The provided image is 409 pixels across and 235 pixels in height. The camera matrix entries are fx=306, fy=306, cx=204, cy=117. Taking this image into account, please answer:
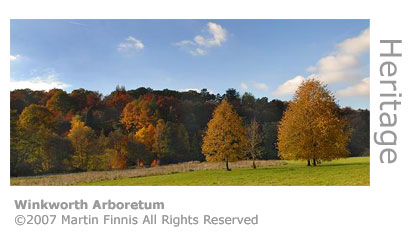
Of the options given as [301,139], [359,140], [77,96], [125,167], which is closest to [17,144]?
[77,96]

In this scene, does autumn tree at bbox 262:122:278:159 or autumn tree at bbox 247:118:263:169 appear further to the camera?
autumn tree at bbox 262:122:278:159

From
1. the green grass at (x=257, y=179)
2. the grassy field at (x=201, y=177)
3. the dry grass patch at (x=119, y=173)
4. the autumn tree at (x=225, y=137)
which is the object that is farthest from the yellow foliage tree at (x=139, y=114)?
A: the green grass at (x=257, y=179)

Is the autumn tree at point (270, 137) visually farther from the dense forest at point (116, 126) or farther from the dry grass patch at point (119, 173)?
the dry grass patch at point (119, 173)

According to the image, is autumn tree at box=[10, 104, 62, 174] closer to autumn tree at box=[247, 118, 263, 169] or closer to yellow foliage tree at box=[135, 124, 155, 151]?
yellow foliage tree at box=[135, 124, 155, 151]

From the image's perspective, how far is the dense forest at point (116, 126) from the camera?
2052 centimetres

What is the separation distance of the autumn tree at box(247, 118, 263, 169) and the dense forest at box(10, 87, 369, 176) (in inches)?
23.3

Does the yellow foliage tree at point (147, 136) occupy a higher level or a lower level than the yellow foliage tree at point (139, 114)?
lower

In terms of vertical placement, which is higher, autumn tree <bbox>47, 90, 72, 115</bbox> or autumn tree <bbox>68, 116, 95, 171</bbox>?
autumn tree <bbox>47, 90, 72, 115</bbox>

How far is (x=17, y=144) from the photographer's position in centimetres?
1969

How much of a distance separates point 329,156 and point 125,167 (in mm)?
14470

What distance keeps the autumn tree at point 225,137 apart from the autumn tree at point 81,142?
26.8 ft

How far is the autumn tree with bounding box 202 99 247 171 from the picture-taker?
70.9ft

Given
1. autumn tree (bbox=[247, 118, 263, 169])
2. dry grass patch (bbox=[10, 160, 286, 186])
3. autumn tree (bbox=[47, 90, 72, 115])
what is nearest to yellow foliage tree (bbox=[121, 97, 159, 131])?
dry grass patch (bbox=[10, 160, 286, 186])
